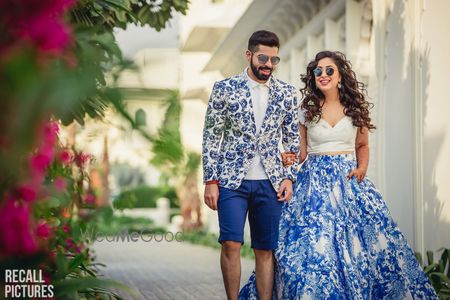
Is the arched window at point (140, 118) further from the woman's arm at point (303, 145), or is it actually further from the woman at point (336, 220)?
the woman's arm at point (303, 145)

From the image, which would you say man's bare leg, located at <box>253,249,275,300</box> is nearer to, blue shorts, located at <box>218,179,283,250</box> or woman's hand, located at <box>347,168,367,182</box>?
blue shorts, located at <box>218,179,283,250</box>

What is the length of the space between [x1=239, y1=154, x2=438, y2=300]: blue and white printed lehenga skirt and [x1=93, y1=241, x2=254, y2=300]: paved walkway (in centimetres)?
160

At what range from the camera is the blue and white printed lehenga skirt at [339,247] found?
16.3 feet

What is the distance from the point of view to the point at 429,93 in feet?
22.8

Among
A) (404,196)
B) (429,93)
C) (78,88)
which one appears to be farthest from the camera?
(404,196)

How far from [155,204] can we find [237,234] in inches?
1216

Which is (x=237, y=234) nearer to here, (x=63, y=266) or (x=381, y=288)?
(x=381, y=288)

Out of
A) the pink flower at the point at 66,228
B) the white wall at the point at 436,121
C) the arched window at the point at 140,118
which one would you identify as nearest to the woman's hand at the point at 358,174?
the white wall at the point at 436,121

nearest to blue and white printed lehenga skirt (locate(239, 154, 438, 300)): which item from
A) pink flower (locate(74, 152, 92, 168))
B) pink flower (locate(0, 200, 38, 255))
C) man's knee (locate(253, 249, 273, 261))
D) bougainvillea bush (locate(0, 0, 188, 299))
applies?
man's knee (locate(253, 249, 273, 261))

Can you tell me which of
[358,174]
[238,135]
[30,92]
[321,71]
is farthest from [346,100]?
[30,92]

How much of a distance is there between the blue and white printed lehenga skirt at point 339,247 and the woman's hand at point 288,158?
375mm

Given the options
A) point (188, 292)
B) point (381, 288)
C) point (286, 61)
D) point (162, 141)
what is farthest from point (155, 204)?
point (162, 141)

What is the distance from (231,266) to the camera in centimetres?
480

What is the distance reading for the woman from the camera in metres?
4.99
